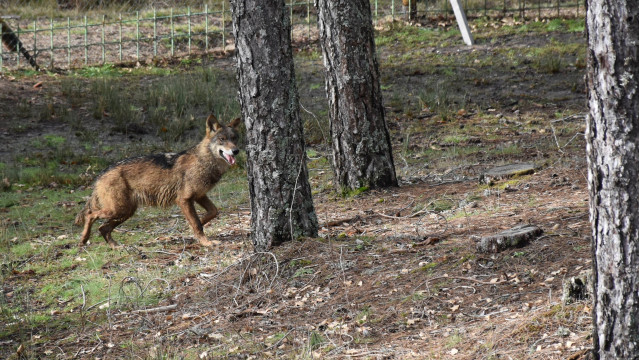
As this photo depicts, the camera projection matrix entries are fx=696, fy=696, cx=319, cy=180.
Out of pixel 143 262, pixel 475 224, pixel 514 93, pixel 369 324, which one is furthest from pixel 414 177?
pixel 514 93

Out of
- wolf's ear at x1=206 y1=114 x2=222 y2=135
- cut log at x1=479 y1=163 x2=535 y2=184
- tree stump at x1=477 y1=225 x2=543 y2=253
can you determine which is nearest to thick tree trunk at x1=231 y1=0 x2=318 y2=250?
tree stump at x1=477 y1=225 x2=543 y2=253

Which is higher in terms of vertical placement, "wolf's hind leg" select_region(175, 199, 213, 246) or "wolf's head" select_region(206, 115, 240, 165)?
"wolf's head" select_region(206, 115, 240, 165)

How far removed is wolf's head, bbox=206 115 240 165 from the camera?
905 cm

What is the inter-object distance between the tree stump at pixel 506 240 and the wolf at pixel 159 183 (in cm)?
396

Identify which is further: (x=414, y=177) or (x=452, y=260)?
(x=414, y=177)

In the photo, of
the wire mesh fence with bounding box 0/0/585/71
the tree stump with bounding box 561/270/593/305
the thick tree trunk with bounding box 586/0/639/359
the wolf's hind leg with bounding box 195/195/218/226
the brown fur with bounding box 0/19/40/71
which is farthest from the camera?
the wire mesh fence with bounding box 0/0/585/71

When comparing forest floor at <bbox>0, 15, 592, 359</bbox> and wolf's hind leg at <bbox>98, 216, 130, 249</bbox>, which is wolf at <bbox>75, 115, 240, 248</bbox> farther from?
forest floor at <bbox>0, 15, 592, 359</bbox>

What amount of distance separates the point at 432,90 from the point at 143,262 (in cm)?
1010

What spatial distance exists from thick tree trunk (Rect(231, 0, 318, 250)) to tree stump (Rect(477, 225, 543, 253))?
1.81m

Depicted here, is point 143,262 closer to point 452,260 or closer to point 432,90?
point 452,260

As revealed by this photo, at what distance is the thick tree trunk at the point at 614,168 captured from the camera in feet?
11.4

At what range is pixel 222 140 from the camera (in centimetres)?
920

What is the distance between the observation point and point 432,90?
1648 centimetres

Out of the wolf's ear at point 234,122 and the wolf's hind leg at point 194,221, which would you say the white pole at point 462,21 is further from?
the wolf's hind leg at point 194,221
